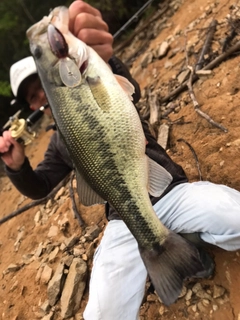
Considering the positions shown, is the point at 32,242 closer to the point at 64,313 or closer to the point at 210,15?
the point at 64,313

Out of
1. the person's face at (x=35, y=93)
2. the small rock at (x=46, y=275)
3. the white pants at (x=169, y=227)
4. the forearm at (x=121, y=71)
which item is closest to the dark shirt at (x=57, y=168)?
the forearm at (x=121, y=71)

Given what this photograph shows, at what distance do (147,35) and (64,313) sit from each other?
5.87 meters

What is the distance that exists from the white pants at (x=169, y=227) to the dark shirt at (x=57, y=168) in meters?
0.14

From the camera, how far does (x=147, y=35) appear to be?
747 cm

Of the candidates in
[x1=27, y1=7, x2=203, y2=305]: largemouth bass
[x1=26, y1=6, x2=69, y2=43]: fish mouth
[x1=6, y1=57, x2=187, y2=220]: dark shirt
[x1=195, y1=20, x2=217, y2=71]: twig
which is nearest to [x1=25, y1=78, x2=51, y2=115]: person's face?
[x1=6, y1=57, x2=187, y2=220]: dark shirt

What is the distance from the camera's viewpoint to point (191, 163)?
10.4 feet

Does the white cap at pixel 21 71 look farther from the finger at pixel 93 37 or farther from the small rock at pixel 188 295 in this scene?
the small rock at pixel 188 295

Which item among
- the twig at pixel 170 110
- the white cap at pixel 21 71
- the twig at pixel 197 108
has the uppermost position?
the white cap at pixel 21 71

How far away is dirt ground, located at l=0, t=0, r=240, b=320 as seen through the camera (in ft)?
7.98

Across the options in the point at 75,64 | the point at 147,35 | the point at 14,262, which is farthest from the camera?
the point at 147,35

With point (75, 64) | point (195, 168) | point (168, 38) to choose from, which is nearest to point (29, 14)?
point (168, 38)

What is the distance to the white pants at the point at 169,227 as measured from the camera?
7.02 ft

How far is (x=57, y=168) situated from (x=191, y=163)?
109 centimetres

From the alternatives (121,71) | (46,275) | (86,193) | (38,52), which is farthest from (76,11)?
(46,275)
